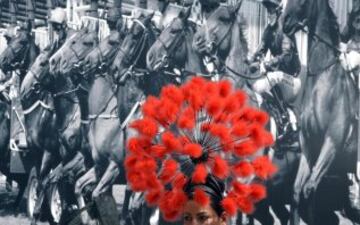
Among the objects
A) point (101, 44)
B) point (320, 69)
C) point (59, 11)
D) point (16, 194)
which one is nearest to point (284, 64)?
point (320, 69)

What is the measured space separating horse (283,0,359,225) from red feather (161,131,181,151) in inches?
141

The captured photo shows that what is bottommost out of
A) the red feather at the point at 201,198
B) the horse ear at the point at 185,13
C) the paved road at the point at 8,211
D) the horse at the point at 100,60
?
the paved road at the point at 8,211

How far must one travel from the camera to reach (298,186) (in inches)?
283

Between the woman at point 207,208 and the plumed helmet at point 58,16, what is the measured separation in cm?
483

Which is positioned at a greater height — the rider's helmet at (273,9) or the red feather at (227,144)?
the red feather at (227,144)

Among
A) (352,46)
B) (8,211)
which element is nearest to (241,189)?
(352,46)

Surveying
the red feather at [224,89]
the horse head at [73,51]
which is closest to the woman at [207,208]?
the red feather at [224,89]

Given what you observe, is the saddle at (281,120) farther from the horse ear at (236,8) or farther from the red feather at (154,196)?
the red feather at (154,196)

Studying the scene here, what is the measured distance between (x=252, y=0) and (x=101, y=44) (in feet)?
4.61

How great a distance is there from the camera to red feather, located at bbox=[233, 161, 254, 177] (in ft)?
11.4

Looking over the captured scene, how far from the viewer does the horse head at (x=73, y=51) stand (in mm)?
7949

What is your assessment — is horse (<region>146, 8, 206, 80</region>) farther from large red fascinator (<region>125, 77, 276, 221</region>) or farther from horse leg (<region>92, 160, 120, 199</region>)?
large red fascinator (<region>125, 77, 276, 221</region>)

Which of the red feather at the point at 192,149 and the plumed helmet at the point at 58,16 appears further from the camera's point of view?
the plumed helmet at the point at 58,16

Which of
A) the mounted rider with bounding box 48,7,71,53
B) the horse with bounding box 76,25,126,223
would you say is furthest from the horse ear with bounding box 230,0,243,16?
the mounted rider with bounding box 48,7,71,53
